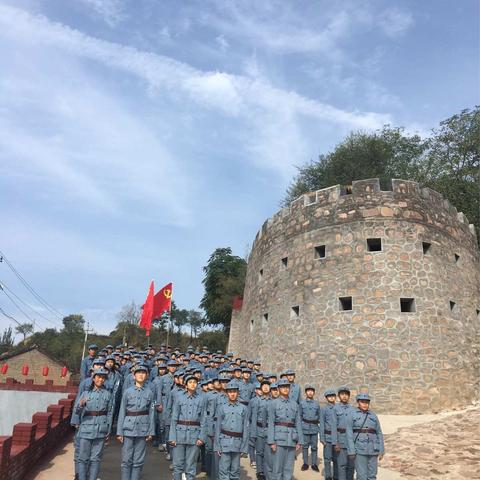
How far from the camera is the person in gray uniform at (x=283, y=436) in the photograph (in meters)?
5.85

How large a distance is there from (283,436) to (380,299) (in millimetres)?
6792

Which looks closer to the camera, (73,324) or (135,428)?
(135,428)

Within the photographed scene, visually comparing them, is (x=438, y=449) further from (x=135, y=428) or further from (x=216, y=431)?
(x=135, y=428)

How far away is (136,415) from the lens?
584 centimetres

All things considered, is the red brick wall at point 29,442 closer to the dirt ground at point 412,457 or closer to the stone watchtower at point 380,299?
the dirt ground at point 412,457

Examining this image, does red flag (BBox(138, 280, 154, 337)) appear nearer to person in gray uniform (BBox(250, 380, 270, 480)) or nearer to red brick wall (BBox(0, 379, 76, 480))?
red brick wall (BBox(0, 379, 76, 480))

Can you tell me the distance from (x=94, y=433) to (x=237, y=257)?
2630cm

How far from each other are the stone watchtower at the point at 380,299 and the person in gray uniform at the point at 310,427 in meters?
3.72

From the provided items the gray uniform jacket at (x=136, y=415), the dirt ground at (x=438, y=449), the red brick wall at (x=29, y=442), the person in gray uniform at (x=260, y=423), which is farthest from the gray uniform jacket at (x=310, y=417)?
the red brick wall at (x=29, y=442)

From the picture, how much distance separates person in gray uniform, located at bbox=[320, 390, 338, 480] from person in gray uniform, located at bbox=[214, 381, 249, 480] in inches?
63.7


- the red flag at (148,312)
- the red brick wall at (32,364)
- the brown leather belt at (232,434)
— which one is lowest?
the brown leather belt at (232,434)

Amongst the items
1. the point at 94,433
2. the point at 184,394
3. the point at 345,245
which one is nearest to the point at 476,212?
the point at 345,245

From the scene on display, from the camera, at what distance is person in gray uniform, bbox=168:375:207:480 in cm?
586

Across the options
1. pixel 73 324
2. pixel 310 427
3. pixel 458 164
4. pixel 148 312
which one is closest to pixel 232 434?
pixel 310 427
